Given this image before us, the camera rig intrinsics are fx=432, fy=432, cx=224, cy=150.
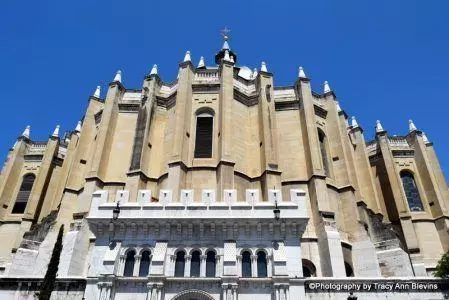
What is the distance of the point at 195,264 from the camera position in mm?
18312

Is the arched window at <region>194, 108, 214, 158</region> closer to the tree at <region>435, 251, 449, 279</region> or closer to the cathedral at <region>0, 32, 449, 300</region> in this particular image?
the cathedral at <region>0, 32, 449, 300</region>

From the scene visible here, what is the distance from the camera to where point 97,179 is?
27812mm

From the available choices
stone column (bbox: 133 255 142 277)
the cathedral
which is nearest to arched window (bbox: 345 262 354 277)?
the cathedral

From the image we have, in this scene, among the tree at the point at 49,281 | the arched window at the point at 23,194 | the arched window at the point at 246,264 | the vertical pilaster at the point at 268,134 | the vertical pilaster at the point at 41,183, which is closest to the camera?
the tree at the point at 49,281

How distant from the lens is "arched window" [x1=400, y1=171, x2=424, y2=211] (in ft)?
115

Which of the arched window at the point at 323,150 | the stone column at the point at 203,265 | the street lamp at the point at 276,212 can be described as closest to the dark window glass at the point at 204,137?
the arched window at the point at 323,150

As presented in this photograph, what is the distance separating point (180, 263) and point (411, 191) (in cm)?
2497

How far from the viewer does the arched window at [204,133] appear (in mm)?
28703

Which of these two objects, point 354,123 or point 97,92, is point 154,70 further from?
point 354,123

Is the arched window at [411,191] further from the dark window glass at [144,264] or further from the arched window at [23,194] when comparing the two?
the arched window at [23,194]

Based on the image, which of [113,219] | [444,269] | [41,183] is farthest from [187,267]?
[41,183]

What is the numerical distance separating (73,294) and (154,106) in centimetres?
1611

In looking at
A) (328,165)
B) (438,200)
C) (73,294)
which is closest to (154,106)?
(328,165)

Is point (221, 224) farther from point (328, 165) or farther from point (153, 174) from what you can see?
point (328, 165)
